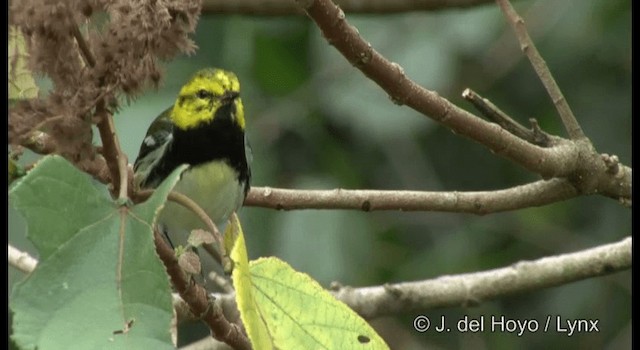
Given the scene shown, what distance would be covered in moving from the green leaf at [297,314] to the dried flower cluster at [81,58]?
0.62 ft

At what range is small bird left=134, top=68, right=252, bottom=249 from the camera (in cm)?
216

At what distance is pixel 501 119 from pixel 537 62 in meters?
0.11

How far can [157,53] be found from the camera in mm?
1159

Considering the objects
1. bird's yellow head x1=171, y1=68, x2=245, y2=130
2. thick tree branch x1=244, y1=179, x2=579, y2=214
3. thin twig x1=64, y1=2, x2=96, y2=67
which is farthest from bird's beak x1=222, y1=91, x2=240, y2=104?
thin twig x1=64, y1=2, x2=96, y2=67

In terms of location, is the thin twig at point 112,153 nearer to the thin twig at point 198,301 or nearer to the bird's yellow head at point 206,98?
the thin twig at point 198,301

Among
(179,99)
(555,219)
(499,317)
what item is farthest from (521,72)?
(179,99)

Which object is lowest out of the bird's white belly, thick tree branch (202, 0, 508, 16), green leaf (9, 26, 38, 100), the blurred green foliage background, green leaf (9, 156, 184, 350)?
green leaf (9, 156, 184, 350)

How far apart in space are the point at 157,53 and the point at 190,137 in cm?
107

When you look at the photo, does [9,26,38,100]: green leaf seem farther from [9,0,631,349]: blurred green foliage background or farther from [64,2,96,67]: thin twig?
[9,0,631,349]: blurred green foliage background

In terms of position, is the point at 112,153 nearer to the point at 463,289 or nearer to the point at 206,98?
the point at 206,98

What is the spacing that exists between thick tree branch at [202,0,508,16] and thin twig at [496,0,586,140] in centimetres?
52

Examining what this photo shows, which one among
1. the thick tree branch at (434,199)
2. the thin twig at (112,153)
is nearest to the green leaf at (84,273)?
the thin twig at (112,153)

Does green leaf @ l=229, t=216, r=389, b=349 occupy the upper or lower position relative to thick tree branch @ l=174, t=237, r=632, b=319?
lower

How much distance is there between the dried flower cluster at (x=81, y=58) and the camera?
110 cm
